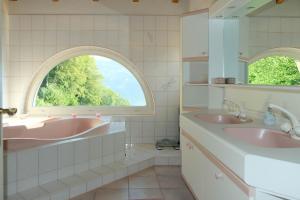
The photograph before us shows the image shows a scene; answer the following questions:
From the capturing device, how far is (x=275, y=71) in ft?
7.15

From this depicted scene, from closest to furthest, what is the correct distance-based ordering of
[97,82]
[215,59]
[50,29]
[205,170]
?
[205,170]
[215,59]
[50,29]
[97,82]

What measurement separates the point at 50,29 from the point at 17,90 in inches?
39.9

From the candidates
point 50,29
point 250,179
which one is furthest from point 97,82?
point 250,179

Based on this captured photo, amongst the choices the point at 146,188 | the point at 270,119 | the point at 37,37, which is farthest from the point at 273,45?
the point at 37,37

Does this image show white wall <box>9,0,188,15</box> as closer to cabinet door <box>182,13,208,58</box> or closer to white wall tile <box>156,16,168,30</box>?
white wall tile <box>156,16,168,30</box>

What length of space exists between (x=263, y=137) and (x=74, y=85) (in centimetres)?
336

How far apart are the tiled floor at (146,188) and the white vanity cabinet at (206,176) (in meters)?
0.25

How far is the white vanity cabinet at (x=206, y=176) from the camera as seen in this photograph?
1.52 meters

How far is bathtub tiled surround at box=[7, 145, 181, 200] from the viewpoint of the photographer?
8.53 ft

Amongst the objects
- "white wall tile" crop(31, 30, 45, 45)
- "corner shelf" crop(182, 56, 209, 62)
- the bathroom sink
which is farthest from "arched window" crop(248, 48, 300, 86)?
"white wall tile" crop(31, 30, 45, 45)

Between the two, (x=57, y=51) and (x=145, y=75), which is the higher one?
(x=57, y=51)

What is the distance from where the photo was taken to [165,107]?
4508 millimetres

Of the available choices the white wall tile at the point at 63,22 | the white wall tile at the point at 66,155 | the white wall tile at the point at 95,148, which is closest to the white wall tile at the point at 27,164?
the white wall tile at the point at 66,155

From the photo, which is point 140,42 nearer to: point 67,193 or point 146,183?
point 146,183
